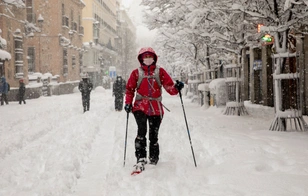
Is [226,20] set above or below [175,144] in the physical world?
above

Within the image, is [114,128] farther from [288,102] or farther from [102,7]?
[102,7]

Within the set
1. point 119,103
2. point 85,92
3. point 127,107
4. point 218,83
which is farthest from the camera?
point 119,103

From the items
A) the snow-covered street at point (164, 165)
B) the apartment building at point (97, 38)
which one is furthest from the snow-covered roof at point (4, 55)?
the apartment building at point (97, 38)

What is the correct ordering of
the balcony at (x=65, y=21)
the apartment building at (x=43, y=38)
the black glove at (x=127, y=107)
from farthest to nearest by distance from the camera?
the balcony at (x=65, y=21)
the apartment building at (x=43, y=38)
the black glove at (x=127, y=107)

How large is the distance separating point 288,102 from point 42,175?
6861mm

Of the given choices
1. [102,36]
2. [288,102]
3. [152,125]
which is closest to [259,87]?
[288,102]

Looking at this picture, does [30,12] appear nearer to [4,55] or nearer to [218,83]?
[4,55]

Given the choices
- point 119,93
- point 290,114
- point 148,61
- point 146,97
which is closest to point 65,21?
point 119,93

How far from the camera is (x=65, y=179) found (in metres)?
4.91

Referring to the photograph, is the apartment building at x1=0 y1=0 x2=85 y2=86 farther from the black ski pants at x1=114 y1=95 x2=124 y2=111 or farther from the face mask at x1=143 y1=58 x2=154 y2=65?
the face mask at x1=143 y1=58 x2=154 y2=65

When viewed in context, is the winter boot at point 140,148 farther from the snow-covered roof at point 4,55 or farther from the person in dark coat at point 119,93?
the snow-covered roof at point 4,55

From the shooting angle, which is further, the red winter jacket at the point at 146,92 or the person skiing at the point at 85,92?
the person skiing at the point at 85,92

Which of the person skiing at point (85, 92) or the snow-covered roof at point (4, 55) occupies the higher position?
the snow-covered roof at point (4, 55)

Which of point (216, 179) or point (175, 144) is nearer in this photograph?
point (216, 179)
